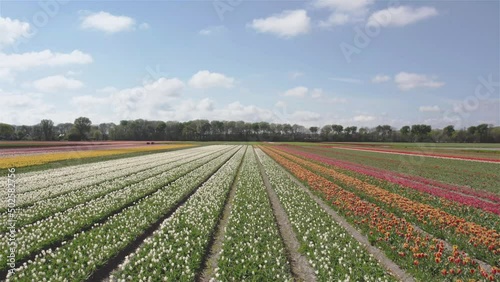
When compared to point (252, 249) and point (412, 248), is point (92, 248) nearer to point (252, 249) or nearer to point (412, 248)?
point (252, 249)

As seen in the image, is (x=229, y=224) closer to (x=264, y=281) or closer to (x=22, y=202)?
(x=264, y=281)

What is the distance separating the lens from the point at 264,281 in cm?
738

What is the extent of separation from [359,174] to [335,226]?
17119 millimetres

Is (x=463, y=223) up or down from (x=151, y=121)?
down

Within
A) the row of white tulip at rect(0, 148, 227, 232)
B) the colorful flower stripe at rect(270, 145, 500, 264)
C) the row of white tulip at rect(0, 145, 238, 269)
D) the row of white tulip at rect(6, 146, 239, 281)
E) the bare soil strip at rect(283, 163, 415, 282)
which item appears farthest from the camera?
the row of white tulip at rect(0, 148, 227, 232)

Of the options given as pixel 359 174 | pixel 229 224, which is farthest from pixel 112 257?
pixel 359 174

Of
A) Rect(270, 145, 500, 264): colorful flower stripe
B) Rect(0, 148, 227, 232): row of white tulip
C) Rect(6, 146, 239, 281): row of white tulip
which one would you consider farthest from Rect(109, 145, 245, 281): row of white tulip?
Rect(270, 145, 500, 264): colorful flower stripe

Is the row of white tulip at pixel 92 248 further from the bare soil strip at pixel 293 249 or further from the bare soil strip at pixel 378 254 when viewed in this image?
the bare soil strip at pixel 378 254

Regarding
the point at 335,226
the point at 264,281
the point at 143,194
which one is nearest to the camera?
the point at 264,281

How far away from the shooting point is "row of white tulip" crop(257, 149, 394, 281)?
25.1 ft

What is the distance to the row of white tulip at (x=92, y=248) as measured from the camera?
750cm

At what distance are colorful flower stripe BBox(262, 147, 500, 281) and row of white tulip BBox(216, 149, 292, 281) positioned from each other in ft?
11.5

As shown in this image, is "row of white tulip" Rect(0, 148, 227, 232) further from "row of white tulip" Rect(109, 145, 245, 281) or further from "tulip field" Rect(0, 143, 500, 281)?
"row of white tulip" Rect(109, 145, 245, 281)

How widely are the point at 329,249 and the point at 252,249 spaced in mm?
2513
